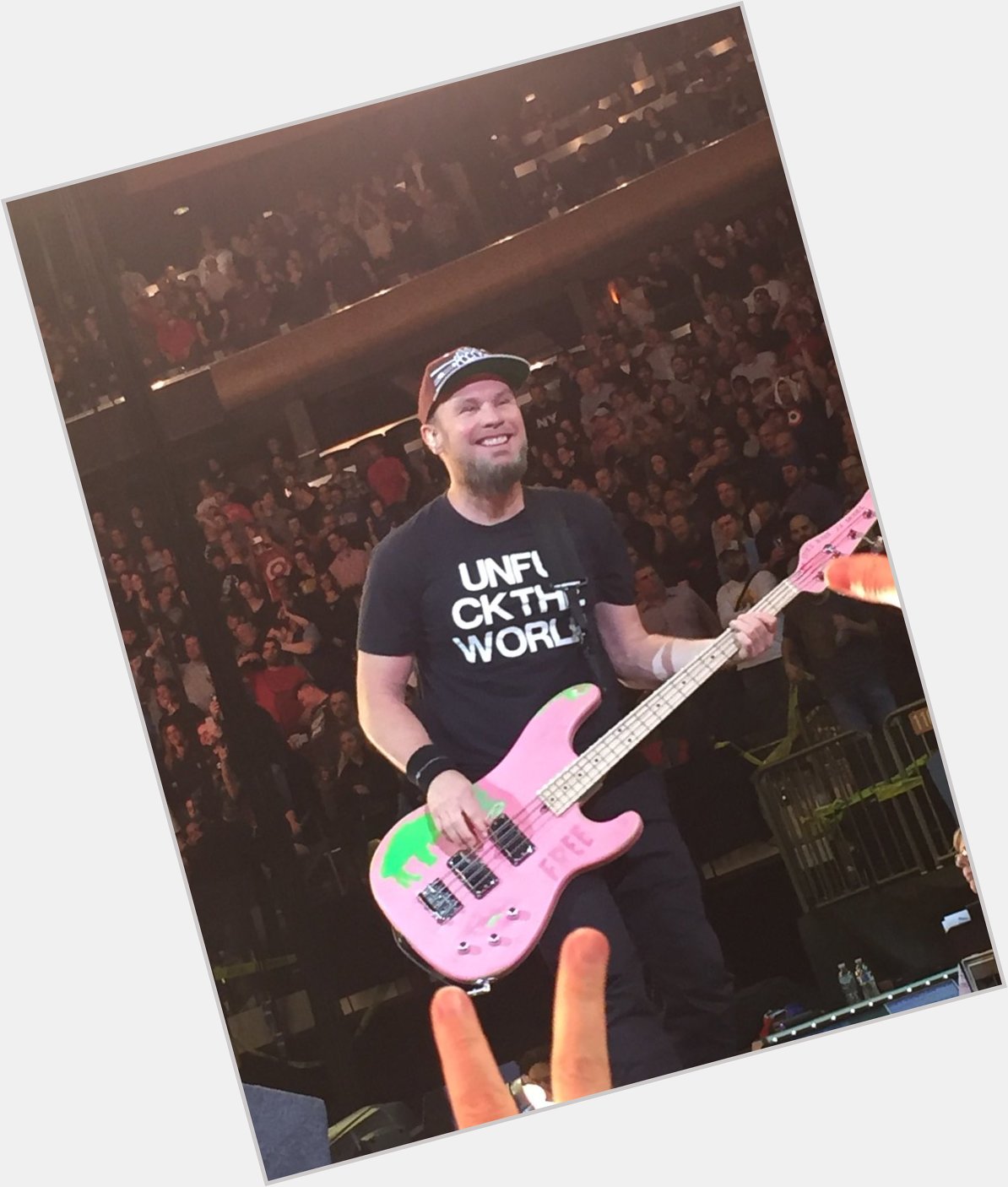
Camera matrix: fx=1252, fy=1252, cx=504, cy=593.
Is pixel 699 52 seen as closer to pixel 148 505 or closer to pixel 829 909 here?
pixel 148 505

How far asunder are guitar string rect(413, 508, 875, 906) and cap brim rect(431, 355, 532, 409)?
74cm

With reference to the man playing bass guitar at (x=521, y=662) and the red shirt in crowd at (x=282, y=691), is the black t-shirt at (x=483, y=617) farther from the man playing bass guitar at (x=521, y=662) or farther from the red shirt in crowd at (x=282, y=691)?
the red shirt in crowd at (x=282, y=691)

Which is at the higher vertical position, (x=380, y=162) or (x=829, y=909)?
(x=380, y=162)

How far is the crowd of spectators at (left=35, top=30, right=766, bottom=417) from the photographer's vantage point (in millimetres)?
2842

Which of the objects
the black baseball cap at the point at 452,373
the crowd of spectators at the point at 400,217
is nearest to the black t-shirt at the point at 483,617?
the black baseball cap at the point at 452,373

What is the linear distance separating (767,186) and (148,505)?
1.59 m

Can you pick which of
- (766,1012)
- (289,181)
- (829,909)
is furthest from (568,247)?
(766,1012)

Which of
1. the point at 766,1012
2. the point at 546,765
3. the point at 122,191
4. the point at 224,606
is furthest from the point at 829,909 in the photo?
the point at 122,191

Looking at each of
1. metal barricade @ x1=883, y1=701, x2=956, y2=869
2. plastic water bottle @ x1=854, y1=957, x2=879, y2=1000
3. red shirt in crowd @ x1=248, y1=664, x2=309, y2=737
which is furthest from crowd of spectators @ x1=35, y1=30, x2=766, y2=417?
plastic water bottle @ x1=854, y1=957, x2=879, y2=1000

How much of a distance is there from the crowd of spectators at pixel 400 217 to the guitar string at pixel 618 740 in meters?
0.98

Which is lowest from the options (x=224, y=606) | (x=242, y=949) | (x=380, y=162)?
(x=242, y=949)

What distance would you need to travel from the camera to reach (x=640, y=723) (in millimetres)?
2771

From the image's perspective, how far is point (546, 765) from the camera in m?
2.75

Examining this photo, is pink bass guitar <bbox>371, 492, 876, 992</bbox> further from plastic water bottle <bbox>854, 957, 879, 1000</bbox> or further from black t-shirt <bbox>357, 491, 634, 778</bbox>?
plastic water bottle <bbox>854, 957, 879, 1000</bbox>
